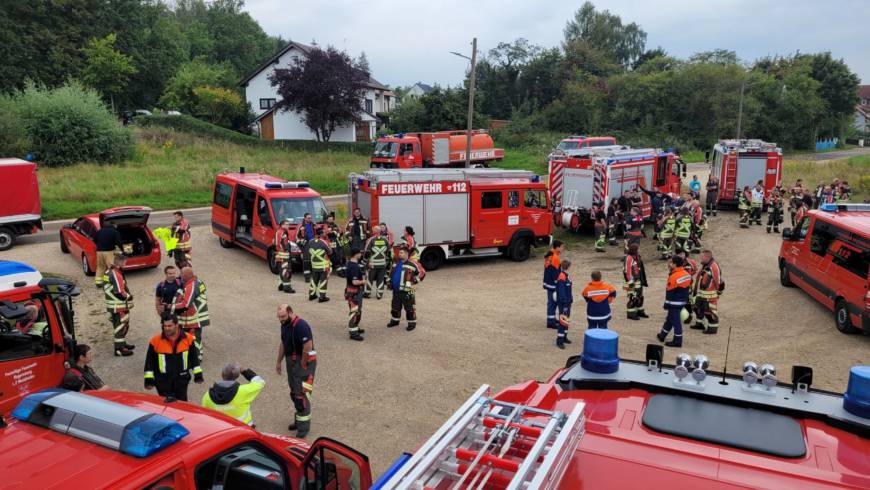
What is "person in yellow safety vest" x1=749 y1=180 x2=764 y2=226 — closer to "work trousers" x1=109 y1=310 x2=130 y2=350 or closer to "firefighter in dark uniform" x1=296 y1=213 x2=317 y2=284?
"firefighter in dark uniform" x1=296 y1=213 x2=317 y2=284

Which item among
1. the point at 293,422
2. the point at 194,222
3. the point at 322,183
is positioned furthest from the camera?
the point at 322,183

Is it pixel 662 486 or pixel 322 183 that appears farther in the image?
pixel 322 183

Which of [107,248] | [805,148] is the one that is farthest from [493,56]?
[107,248]

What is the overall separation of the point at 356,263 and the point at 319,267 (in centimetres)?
250

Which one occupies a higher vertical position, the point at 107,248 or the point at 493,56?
the point at 493,56

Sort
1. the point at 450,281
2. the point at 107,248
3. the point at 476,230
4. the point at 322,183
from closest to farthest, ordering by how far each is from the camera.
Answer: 1. the point at 107,248
2. the point at 450,281
3. the point at 476,230
4. the point at 322,183

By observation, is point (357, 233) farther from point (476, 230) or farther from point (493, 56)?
point (493, 56)

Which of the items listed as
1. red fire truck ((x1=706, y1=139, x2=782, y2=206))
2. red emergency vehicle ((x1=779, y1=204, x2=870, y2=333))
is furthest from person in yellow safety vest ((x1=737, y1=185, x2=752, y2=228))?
red emergency vehicle ((x1=779, y1=204, x2=870, y2=333))

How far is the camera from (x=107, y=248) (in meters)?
13.2

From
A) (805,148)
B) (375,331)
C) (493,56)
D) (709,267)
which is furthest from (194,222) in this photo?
(805,148)

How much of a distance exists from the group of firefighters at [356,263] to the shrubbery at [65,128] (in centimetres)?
2006

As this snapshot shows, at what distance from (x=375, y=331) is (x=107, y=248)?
6.32 metres

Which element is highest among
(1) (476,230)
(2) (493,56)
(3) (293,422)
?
(2) (493,56)

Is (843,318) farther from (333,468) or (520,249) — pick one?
(333,468)
